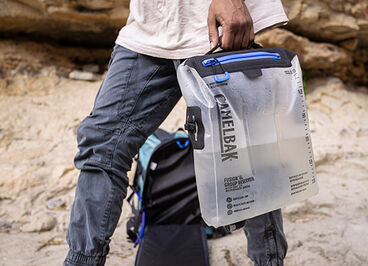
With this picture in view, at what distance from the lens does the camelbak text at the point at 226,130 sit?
2.24 feet

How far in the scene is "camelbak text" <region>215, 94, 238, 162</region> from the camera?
683 mm

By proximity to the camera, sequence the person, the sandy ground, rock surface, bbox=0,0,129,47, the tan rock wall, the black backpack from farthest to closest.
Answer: the tan rock wall
rock surface, bbox=0,0,129,47
the black backpack
the sandy ground
the person

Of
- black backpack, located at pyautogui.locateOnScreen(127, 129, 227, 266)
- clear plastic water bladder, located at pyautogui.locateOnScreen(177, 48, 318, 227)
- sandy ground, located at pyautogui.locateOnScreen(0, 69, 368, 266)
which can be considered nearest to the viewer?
clear plastic water bladder, located at pyautogui.locateOnScreen(177, 48, 318, 227)

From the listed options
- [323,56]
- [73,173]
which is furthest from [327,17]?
[73,173]

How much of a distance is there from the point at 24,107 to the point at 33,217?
1.02 meters

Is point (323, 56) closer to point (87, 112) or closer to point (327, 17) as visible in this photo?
point (327, 17)

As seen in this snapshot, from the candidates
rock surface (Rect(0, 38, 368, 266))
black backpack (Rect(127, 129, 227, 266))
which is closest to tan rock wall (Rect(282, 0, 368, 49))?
rock surface (Rect(0, 38, 368, 266))

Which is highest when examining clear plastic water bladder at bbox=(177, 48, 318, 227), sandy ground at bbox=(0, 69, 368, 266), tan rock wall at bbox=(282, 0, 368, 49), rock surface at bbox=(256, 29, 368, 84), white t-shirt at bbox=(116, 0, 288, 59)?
white t-shirt at bbox=(116, 0, 288, 59)

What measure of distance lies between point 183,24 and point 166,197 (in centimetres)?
106

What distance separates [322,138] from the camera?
7.50 ft

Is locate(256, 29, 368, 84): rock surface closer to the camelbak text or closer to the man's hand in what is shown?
the man's hand

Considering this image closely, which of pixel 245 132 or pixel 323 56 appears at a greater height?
pixel 245 132

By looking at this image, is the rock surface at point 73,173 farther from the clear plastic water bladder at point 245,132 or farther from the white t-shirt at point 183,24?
the white t-shirt at point 183,24

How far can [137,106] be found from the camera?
0.87 meters
